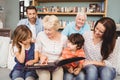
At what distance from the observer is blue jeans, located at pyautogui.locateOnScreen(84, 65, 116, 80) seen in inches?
80.8

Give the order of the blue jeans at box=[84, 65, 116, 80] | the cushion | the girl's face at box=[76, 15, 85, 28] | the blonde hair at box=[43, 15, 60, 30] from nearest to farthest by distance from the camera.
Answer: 1. the blue jeans at box=[84, 65, 116, 80]
2. the blonde hair at box=[43, 15, 60, 30]
3. the cushion
4. the girl's face at box=[76, 15, 85, 28]

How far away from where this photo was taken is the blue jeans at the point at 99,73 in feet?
6.74

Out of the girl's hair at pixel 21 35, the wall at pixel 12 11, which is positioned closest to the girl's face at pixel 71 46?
the girl's hair at pixel 21 35

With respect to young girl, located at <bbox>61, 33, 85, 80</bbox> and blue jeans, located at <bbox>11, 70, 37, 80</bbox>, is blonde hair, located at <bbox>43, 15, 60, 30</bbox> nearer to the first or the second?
young girl, located at <bbox>61, 33, 85, 80</bbox>

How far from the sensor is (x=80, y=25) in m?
2.88

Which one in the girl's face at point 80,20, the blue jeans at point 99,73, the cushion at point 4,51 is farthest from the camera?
the girl's face at point 80,20

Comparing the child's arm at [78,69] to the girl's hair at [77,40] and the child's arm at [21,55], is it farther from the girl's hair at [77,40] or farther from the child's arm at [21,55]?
the child's arm at [21,55]

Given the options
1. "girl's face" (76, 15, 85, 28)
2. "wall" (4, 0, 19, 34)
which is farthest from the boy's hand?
"wall" (4, 0, 19, 34)

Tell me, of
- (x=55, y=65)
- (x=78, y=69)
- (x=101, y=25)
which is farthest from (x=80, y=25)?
(x=55, y=65)

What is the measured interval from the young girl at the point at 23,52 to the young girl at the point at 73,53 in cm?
31

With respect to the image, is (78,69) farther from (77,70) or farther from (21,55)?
(21,55)

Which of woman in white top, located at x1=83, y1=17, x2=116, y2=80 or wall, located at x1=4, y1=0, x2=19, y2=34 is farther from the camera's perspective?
wall, located at x1=4, y1=0, x2=19, y2=34

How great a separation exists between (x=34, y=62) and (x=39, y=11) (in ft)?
9.55

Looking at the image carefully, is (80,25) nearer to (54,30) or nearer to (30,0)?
(54,30)
